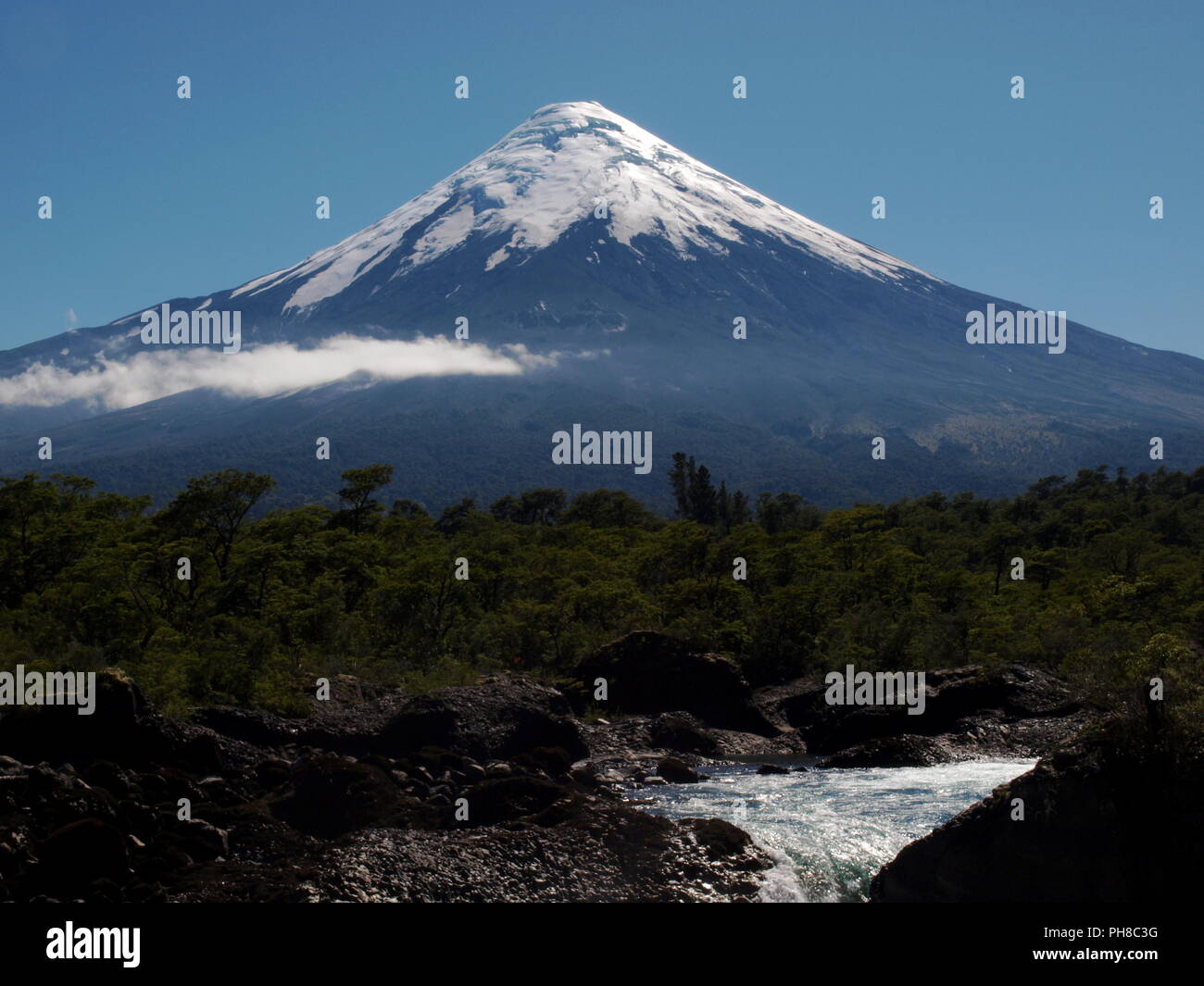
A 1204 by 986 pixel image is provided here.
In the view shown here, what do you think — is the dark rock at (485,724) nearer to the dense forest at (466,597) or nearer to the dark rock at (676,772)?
the dark rock at (676,772)

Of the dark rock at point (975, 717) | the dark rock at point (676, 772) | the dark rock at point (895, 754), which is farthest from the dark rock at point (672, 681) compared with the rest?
the dark rock at point (676, 772)

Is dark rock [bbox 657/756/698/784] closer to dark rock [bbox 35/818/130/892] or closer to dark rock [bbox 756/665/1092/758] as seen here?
dark rock [bbox 756/665/1092/758]

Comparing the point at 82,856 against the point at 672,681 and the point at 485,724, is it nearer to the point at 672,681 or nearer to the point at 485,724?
the point at 485,724

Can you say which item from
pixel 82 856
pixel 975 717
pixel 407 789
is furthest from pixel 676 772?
pixel 82 856

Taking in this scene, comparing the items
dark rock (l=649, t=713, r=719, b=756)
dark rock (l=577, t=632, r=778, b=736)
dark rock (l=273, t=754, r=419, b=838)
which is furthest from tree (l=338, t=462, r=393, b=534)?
dark rock (l=273, t=754, r=419, b=838)
